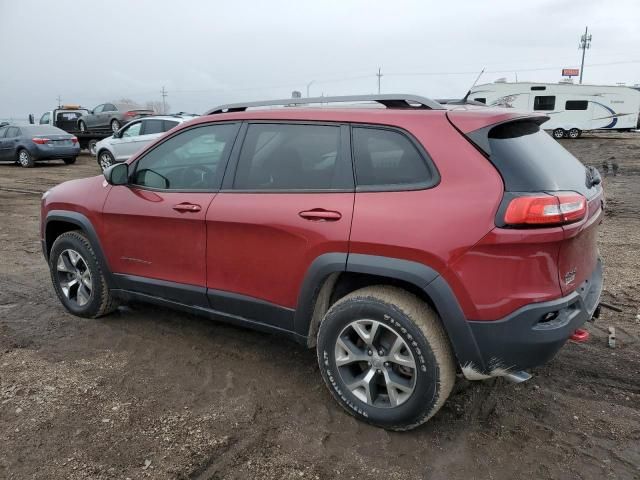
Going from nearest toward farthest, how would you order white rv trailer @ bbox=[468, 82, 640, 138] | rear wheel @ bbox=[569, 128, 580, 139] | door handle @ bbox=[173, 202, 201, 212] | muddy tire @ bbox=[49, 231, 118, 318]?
door handle @ bbox=[173, 202, 201, 212] → muddy tire @ bbox=[49, 231, 118, 318] → white rv trailer @ bbox=[468, 82, 640, 138] → rear wheel @ bbox=[569, 128, 580, 139]

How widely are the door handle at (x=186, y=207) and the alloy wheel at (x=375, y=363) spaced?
4.21ft

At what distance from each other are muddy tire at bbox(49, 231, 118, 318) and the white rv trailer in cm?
2621

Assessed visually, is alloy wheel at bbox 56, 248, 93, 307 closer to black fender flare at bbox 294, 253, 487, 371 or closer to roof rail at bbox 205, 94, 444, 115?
roof rail at bbox 205, 94, 444, 115

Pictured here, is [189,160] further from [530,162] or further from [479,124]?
[530,162]

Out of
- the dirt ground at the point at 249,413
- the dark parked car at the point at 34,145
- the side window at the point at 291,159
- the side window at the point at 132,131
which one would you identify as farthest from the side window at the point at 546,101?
the side window at the point at 291,159

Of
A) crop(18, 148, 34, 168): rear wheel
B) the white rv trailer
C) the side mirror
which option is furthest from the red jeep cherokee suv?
the white rv trailer

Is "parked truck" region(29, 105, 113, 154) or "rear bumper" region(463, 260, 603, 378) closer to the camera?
"rear bumper" region(463, 260, 603, 378)

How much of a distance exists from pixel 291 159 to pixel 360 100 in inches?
21.1

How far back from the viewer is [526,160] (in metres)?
2.55

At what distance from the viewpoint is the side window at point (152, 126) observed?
1453 centimetres

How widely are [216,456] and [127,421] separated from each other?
2.10 ft

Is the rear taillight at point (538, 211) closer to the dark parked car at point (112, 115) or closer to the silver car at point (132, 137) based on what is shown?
the silver car at point (132, 137)

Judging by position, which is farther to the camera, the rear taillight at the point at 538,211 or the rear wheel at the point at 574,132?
the rear wheel at the point at 574,132

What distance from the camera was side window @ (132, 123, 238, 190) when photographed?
3.43 meters
